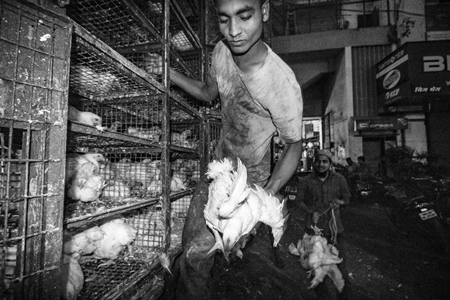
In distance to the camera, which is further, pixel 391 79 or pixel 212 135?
pixel 391 79

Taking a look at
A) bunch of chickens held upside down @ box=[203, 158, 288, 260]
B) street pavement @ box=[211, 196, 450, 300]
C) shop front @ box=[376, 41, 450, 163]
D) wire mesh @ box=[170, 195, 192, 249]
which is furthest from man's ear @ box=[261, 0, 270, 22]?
shop front @ box=[376, 41, 450, 163]

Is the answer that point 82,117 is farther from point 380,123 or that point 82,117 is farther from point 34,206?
point 380,123

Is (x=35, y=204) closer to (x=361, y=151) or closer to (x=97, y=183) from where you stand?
(x=97, y=183)

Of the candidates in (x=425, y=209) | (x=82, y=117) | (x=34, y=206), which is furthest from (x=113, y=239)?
(x=425, y=209)

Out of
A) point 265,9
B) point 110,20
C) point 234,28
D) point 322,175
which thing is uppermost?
point 110,20

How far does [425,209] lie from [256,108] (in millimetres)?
5009

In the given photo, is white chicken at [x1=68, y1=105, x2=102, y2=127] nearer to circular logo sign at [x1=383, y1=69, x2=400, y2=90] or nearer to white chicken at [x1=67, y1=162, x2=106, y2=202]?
white chicken at [x1=67, y1=162, x2=106, y2=202]

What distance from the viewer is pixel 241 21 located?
76.9 inches

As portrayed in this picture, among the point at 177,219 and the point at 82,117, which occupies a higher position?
the point at 82,117

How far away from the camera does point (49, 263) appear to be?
124cm

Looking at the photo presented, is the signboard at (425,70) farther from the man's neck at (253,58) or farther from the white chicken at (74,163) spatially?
the white chicken at (74,163)

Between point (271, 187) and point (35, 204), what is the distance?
5.66 feet

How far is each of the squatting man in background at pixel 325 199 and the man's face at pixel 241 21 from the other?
3997 mm

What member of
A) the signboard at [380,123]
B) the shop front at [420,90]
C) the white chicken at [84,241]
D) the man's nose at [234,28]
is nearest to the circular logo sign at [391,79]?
the shop front at [420,90]
